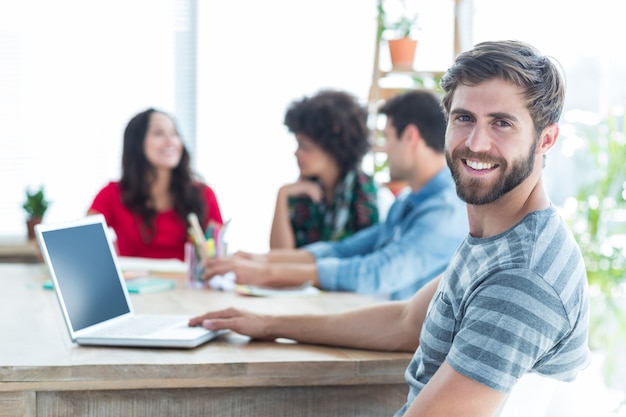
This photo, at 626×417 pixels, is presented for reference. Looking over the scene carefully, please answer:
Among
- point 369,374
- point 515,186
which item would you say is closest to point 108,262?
point 369,374

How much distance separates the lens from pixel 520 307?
1151 mm

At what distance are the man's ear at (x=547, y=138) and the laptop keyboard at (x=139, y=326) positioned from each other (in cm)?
86

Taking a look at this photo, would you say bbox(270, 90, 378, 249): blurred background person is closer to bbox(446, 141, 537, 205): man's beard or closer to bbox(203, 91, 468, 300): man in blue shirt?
bbox(203, 91, 468, 300): man in blue shirt

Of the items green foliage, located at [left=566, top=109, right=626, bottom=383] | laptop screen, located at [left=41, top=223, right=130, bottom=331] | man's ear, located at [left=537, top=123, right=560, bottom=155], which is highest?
man's ear, located at [left=537, top=123, right=560, bottom=155]

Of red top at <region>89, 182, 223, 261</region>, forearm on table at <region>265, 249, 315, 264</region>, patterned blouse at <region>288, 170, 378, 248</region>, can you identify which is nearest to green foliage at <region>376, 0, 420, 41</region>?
patterned blouse at <region>288, 170, 378, 248</region>

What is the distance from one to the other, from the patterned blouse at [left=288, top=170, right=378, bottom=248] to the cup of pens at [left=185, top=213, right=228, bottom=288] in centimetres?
71

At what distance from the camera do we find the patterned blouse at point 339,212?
320 cm

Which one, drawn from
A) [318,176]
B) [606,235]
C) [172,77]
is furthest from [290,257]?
[172,77]

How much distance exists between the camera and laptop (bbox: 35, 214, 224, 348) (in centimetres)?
165

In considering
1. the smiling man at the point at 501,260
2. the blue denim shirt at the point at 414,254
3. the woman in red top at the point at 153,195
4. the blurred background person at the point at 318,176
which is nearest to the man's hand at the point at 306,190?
the blurred background person at the point at 318,176

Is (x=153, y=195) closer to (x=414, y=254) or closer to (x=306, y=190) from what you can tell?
(x=306, y=190)

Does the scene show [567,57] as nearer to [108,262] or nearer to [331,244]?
[331,244]

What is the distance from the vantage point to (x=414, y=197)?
2.65m

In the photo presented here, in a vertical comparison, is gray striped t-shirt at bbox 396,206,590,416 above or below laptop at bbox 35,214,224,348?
above
